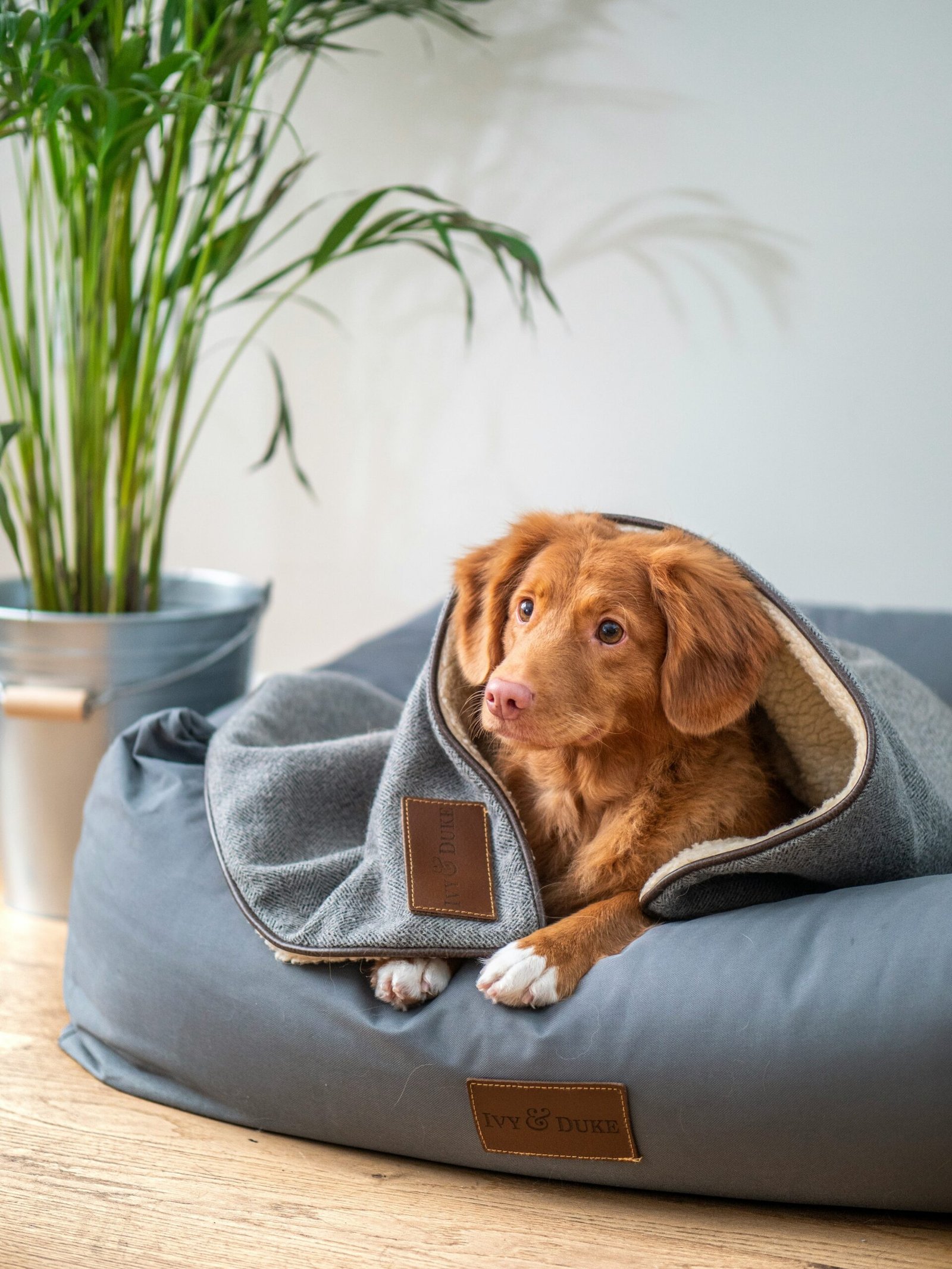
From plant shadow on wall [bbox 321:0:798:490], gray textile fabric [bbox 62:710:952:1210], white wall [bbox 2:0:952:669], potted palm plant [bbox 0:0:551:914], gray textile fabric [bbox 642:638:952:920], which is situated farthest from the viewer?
plant shadow on wall [bbox 321:0:798:490]

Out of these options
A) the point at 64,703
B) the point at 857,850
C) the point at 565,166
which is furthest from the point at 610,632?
the point at 565,166

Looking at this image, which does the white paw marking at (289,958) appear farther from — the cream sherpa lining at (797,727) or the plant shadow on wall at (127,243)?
the plant shadow on wall at (127,243)

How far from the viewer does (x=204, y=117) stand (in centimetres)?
274

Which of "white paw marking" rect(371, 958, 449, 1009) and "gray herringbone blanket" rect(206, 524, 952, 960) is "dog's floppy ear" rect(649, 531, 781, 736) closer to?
"gray herringbone blanket" rect(206, 524, 952, 960)

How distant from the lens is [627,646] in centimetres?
128

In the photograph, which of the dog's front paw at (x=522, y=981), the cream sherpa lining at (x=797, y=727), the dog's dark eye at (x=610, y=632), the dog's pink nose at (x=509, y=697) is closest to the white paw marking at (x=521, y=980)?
the dog's front paw at (x=522, y=981)

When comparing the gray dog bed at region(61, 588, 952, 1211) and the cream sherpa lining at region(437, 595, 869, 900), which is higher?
the cream sherpa lining at region(437, 595, 869, 900)

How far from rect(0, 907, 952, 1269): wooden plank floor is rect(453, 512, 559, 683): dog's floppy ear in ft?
2.00

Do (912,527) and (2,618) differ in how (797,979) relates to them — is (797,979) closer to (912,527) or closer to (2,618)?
(2,618)

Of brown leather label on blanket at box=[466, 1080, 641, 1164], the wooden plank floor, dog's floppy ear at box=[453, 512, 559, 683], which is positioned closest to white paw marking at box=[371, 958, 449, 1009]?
brown leather label on blanket at box=[466, 1080, 641, 1164]

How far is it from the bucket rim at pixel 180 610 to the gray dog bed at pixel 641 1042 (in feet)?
2.11

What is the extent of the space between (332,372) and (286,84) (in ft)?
2.51

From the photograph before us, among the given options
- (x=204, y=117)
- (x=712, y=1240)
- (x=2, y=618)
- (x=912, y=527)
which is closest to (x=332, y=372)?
(x=204, y=117)

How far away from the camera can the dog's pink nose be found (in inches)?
46.9
